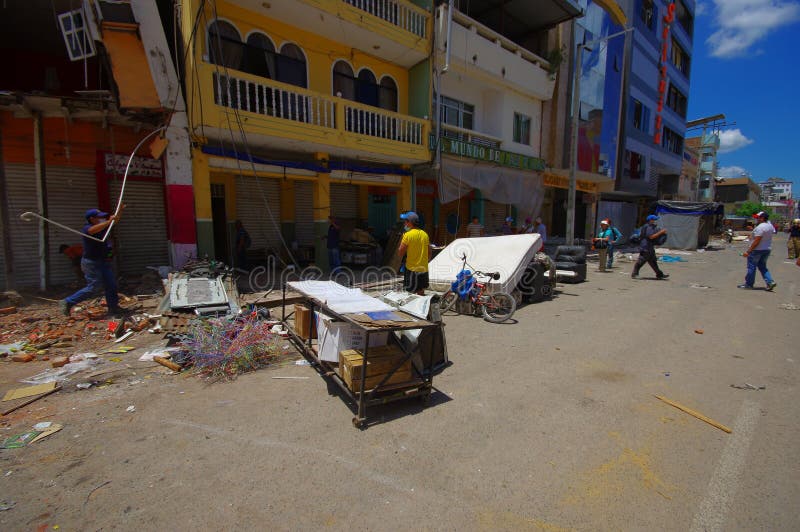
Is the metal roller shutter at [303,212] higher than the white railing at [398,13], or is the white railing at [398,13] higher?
the white railing at [398,13]

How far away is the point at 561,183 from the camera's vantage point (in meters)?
17.8

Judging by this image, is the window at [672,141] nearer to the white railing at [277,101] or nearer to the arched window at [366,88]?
the arched window at [366,88]

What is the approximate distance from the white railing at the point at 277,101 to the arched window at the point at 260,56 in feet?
1.60

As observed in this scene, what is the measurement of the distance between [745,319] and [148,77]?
1241 centimetres

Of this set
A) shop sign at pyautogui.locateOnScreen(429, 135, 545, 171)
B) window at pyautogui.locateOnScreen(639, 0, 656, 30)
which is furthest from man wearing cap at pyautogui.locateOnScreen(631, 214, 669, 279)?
window at pyautogui.locateOnScreen(639, 0, 656, 30)

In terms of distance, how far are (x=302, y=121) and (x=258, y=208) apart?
409 cm

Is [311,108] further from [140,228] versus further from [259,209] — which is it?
[140,228]

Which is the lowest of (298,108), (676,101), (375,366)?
(375,366)

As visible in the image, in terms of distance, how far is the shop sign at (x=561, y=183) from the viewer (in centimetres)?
1686

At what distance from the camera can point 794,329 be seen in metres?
6.11

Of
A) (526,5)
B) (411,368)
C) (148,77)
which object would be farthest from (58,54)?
(526,5)

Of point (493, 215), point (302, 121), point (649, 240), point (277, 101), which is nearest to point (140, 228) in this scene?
point (277, 101)

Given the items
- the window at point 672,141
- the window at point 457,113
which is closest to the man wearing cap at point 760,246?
the window at point 457,113

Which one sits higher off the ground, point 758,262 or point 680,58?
point 680,58
